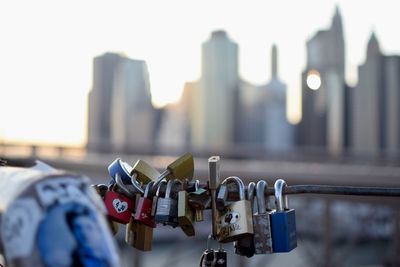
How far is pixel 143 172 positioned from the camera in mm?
1419

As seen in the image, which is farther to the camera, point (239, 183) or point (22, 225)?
point (239, 183)

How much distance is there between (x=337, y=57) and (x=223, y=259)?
79.4m

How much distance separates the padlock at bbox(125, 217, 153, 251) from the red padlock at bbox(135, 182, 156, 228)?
0.02 meters

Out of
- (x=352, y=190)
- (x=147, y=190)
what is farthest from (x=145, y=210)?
(x=352, y=190)

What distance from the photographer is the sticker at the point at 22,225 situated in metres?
0.74

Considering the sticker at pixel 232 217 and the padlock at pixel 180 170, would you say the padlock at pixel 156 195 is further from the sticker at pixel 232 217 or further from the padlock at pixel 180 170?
the sticker at pixel 232 217

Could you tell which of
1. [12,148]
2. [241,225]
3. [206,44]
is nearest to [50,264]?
[241,225]

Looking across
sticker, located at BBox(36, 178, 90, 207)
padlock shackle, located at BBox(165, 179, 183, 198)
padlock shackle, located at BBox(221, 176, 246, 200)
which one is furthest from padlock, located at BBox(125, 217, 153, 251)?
sticker, located at BBox(36, 178, 90, 207)

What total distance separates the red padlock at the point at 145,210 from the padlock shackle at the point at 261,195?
23cm

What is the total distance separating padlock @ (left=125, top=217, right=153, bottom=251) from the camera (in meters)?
1.38

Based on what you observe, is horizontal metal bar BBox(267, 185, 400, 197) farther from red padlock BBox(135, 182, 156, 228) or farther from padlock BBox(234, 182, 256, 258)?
red padlock BBox(135, 182, 156, 228)

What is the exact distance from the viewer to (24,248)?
739mm

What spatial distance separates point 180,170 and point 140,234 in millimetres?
175

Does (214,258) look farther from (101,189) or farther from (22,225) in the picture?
(22,225)
